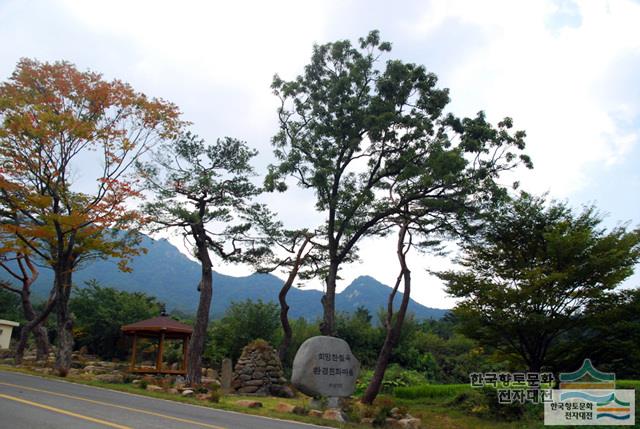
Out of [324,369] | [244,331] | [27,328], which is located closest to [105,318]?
[27,328]

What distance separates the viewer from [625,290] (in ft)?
50.8

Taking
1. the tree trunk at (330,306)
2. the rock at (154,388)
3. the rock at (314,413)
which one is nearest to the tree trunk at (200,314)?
the rock at (154,388)

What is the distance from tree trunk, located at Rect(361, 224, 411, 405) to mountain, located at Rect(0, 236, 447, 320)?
101386 mm

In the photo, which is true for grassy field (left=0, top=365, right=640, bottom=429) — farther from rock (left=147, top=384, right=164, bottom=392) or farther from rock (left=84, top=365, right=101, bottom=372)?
rock (left=84, top=365, right=101, bottom=372)

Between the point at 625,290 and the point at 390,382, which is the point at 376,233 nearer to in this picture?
the point at 390,382

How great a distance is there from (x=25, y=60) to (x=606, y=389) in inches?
884

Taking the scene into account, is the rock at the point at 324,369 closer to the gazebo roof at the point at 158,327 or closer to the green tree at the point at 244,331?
the gazebo roof at the point at 158,327

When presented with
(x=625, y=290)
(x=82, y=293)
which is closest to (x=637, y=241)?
(x=625, y=290)

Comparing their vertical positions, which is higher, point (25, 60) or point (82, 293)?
point (25, 60)

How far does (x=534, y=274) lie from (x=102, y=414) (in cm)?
1156

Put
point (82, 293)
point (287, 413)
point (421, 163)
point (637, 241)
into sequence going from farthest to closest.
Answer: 1. point (82, 293)
2. point (421, 163)
3. point (637, 241)
4. point (287, 413)

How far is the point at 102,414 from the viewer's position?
8.87 m

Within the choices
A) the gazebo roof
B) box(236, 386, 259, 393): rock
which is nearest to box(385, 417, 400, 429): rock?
box(236, 386, 259, 393): rock

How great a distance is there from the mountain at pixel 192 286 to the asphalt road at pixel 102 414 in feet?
345
